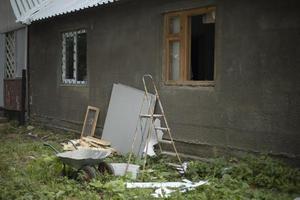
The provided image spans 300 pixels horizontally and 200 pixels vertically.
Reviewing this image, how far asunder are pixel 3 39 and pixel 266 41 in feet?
37.4

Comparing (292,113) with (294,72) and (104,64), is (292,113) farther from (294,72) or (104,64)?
(104,64)

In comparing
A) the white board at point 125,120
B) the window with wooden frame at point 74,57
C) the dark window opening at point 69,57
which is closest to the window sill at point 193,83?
the white board at point 125,120

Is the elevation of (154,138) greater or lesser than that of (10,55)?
lesser

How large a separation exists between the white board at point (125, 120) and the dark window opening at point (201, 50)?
4.42 feet

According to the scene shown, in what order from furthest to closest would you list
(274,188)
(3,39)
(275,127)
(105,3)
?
1. (3,39)
2. (105,3)
3. (275,127)
4. (274,188)

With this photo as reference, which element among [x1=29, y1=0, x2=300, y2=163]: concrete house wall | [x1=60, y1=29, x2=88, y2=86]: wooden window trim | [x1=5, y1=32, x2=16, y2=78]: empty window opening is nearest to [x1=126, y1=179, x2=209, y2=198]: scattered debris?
[x1=29, y1=0, x2=300, y2=163]: concrete house wall

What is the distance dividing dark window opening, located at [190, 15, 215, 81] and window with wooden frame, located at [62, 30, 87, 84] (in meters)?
2.90

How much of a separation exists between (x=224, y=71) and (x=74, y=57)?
5653 millimetres

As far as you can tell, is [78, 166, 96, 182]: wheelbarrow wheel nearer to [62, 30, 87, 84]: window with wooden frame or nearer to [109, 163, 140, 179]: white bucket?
[109, 163, 140, 179]: white bucket

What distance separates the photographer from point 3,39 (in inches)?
641

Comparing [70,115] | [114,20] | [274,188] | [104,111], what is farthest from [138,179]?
[70,115]

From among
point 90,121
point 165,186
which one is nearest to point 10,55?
point 90,121

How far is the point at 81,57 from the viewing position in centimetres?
1230

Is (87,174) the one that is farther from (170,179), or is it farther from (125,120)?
(125,120)
